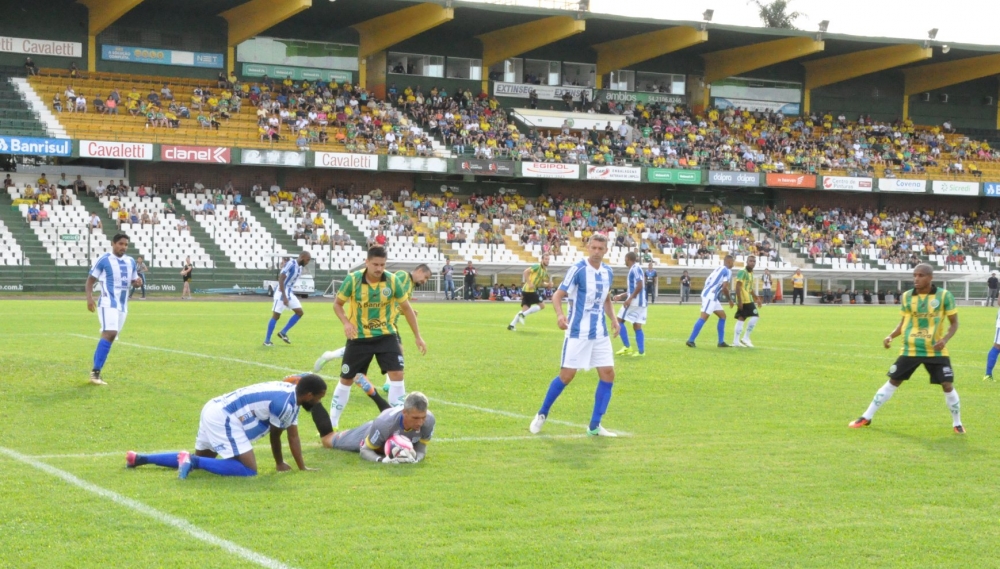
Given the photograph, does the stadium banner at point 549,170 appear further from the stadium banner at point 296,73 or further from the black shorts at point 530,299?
the black shorts at point 530,299

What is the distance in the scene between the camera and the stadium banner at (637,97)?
62.1 metres

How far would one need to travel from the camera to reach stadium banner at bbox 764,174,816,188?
58.3m

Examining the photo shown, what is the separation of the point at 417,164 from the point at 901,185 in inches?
1128

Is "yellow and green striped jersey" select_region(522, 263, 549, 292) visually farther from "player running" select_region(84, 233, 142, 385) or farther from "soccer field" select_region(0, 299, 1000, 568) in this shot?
"player running" select_region(84, 233, 142, 385)

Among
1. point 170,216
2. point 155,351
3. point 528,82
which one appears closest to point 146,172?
point 170,216

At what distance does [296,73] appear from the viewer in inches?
2186

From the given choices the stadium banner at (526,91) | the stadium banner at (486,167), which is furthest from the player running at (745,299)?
the stadium banner at (526,91)

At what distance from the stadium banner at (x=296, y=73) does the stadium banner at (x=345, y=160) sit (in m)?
7.76

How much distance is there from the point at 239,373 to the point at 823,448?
8.79m

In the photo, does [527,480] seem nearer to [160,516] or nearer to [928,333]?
[160,516]

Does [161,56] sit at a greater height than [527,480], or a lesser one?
greater

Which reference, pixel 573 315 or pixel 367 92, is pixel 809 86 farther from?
pixel 573 315

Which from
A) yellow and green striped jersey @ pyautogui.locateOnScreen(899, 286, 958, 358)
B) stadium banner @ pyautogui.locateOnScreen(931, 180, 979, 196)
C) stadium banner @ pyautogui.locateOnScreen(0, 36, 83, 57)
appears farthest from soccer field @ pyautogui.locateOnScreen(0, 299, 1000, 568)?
stadium banner @ pyautogui.locateOnScreen(931, 180, 979, 196)

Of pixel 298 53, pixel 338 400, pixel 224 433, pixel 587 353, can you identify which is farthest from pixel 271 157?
pixel 224 433
